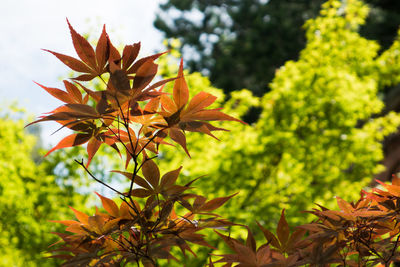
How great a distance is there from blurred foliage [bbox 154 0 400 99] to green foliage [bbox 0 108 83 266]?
11577mm

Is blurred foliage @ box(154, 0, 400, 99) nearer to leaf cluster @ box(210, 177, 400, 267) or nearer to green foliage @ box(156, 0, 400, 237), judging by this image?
green foliage @ box(156, 0, 400, 237)

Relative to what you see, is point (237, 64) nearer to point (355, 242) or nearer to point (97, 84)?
point (97, 84)

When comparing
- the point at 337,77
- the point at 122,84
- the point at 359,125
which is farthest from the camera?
the point at 359,125

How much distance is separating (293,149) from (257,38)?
1226 cm

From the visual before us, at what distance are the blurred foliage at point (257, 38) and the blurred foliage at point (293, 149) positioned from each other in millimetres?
9979

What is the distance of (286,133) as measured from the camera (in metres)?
4.42

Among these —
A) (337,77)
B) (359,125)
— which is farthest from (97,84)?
(359,125)

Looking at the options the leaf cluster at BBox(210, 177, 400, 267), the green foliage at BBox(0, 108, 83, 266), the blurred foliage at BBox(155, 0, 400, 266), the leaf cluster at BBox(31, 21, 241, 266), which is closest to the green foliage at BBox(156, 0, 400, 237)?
the blurred foliage at BBox(155, 0, 400, 266)

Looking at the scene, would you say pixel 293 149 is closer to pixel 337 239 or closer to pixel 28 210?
pixel 28 210

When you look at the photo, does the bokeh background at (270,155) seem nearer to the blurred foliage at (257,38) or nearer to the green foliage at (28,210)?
the green foliage at (28,210)

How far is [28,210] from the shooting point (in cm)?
409

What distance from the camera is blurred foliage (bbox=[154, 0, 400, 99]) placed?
14627 millimetres

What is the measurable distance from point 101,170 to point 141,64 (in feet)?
11.6

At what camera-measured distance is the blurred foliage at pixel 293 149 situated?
4211 mm
